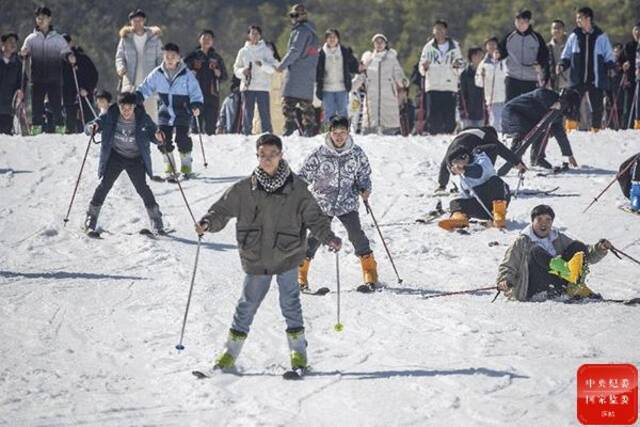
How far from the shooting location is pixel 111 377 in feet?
29.5

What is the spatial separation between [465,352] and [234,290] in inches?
125

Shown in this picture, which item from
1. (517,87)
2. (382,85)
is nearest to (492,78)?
(382,85)

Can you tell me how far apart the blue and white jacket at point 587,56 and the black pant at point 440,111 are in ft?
6.99

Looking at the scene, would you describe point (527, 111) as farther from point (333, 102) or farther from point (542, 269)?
point (542, 269)

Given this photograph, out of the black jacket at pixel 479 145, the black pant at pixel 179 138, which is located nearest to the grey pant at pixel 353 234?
the black jacket at pixel 479 145

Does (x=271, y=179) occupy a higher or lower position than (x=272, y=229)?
higher

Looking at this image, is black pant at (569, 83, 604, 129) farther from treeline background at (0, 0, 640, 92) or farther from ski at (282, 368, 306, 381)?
treeline background at (0, 0, 640, 92)

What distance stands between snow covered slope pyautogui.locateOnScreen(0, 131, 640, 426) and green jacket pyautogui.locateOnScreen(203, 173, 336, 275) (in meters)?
0.75

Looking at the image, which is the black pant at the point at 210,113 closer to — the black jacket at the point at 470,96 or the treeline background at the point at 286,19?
the black jacket at the point at 470,96

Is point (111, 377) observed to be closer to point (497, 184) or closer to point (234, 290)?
point (234, 290)

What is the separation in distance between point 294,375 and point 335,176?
3299mm

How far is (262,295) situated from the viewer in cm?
893

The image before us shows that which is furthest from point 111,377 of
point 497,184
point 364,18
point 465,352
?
point 364,18

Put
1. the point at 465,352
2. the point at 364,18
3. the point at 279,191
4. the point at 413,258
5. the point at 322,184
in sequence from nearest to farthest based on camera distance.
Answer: the point at 279,191 → the point at 465,352 → the point at 322,184 → the point at 413,258 → the point at 364,18
